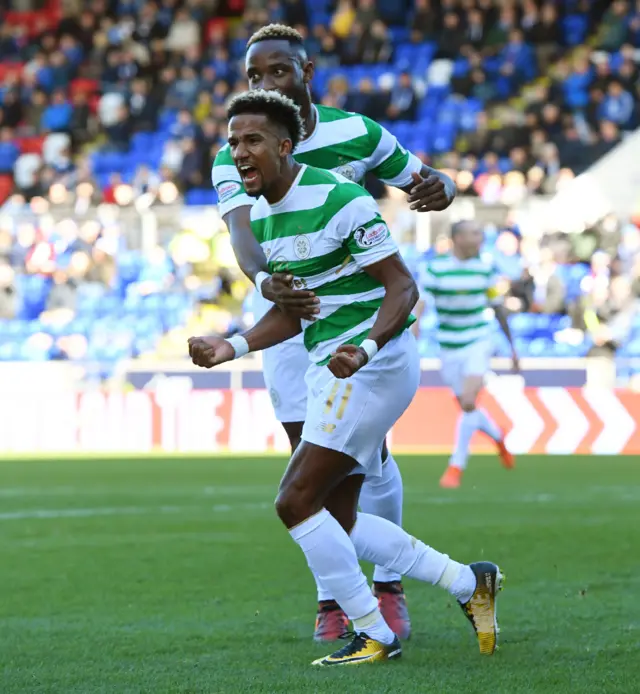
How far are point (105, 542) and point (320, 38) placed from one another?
18.0 m

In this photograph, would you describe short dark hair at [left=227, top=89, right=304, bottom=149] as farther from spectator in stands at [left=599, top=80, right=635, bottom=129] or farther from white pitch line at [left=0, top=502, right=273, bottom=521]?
spectator in stands at [left=599, top=80, right=635, bottom=129]

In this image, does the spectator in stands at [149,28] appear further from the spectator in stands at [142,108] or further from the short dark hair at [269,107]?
the short dark hair at [269,107]

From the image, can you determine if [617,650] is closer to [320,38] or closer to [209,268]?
[209,268]

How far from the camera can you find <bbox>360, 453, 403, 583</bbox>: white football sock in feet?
19.0

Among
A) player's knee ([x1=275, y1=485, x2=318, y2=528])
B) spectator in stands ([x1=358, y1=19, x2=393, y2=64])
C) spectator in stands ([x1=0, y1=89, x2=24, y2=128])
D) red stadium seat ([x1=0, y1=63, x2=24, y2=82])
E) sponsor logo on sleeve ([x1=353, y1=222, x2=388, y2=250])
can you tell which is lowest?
player's knee ([x1=275, y1=485, x2=318, y2=528])

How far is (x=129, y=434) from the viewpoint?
1820 centimetres

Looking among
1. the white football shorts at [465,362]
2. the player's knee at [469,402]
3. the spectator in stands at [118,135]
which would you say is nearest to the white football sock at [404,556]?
the white football shorts at [465,362]

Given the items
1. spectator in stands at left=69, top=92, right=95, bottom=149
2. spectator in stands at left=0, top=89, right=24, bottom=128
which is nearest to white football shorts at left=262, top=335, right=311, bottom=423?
spectator in stands at left=69, top=92, right=95, bottom=149

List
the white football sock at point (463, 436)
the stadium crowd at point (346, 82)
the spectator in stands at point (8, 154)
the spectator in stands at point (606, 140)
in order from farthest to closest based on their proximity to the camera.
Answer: the spectator in stands at point (8, 154), the stadium crowd at point (346, 82), the spectator in stands at point (606, 140), the white football sock at point (463, 436)

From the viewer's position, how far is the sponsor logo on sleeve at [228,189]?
234 inches

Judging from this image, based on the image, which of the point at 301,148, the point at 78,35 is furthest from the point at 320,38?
the point at 301,148

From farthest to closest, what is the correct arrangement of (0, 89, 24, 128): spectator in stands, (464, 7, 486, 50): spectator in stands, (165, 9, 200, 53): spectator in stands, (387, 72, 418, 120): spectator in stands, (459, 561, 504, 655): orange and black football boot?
(165, 9, 200, 53): spectator in stands → (0, 89, 24, 128): spectator in stands → (464, 7, 486, 50): spectator in stands → (387, 72, 418, 120): spectator in stands → (459, 561, 504, 655): orange and black football boot

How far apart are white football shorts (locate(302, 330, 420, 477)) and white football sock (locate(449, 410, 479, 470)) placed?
7458 millimetres

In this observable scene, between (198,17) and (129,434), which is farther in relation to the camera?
(198,17)
